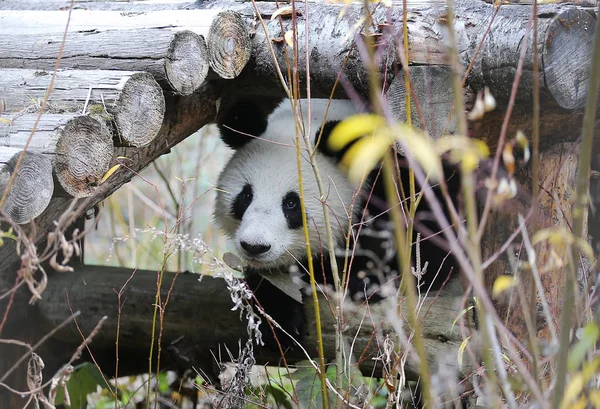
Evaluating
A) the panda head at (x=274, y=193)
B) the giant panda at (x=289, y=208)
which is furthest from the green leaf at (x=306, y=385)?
the panda head at (x=274, y=193)

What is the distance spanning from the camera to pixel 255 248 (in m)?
2.96

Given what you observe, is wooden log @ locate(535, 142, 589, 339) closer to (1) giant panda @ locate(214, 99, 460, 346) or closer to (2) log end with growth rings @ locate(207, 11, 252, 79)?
(1) giant panda @ locate(214, 99, 460, 346)

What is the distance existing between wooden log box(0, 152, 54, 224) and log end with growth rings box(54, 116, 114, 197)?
0.05m

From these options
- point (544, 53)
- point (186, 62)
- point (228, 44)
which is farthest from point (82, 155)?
point (544, 53)

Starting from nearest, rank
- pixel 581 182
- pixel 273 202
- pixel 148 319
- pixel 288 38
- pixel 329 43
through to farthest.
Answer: pixel 581 182 → pixel 288 38 → pixel 329 43 → pixel 273 202 → pixel 148 319

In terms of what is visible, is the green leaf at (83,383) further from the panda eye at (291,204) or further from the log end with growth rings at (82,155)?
the log end with growth rings at (82,155)

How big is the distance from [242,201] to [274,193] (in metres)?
0.21

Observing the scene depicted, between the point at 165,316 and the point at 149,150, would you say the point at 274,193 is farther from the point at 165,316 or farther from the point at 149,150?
the point at 165,316

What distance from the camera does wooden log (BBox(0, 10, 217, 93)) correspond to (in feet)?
7.99

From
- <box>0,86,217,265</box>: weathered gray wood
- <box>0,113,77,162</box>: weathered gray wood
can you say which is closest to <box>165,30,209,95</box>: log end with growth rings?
<box>0,86,217,265</box>: weathered gray wood

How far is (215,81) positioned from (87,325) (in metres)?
1.50

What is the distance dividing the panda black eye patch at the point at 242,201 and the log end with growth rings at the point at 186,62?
0.82m

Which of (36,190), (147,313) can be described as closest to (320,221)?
(147,313)

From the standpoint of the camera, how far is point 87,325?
11.8 feet
